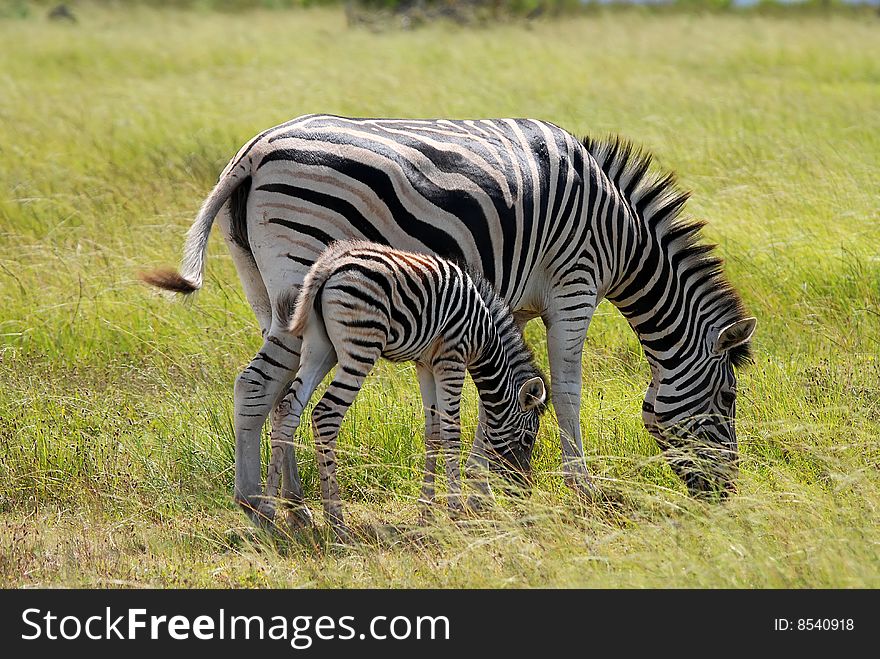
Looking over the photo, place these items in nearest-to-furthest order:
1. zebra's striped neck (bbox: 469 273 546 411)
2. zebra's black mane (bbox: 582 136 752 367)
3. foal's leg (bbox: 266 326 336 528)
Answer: foal's leg (bbox: 266 326 336 528), zebra's striped neck (bbox: 469 273 546 411), zebra's black mane (bbox: 582 136 752 367)

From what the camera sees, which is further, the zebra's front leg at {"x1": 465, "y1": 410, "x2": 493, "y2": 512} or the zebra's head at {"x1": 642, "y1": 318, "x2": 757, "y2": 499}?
the zebra's head at {"x1": 642, "y1": 318, "x2": 757, "y2": 499}

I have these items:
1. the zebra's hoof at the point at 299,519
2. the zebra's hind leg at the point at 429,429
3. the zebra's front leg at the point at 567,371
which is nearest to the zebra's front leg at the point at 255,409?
the zebra's hoof at the point at 299,519

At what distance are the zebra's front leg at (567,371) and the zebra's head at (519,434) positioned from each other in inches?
8.9

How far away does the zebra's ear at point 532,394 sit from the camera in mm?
5566

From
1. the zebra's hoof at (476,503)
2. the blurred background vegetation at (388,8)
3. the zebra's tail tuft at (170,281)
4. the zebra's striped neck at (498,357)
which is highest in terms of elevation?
the blurred background vegetation at (388,8)

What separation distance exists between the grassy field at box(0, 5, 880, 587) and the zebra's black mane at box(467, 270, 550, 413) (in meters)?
0.64

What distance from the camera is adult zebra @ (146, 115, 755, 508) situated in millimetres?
5273

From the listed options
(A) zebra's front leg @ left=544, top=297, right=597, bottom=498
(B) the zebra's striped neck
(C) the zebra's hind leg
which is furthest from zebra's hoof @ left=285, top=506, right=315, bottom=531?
(A) zebra's front leg @ left=544, top=297, right=597, bottom=498

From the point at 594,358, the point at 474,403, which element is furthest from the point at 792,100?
the point at 474,403

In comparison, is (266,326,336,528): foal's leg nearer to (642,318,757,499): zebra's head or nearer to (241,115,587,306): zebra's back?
(241,115,587,306): zebra's back

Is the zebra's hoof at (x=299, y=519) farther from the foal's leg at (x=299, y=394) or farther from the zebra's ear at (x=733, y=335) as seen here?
the zebra's ear at (x=733, y=335)

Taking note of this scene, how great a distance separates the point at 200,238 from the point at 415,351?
122 centimetres

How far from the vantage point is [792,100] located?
14.1m
